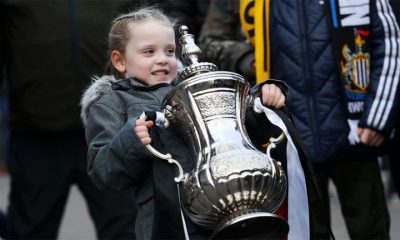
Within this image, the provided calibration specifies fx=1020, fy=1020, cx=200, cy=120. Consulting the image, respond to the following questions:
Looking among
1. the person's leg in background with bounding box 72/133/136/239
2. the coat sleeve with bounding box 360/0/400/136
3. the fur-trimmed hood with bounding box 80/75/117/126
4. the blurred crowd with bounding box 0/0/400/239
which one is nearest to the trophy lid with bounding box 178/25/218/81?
the fur-trimmed hood with bounding box 80/75/117/126

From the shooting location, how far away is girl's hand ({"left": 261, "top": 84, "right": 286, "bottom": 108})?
3.51m

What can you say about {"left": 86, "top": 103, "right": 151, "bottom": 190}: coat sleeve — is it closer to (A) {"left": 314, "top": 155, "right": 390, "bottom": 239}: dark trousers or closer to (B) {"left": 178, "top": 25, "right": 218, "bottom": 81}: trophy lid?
(B) {"left": 178, "top": 25, "right": 218, "bottom": 81}: trophy lid

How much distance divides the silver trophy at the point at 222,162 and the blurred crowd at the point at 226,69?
0.98 metres

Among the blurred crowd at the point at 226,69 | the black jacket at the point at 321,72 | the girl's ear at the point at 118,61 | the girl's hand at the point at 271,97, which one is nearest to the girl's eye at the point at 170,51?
the girl's ear at the point at 118,61

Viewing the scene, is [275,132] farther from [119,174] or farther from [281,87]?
[119,174]

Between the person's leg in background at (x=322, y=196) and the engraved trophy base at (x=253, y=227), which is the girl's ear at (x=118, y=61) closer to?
the engraved trophy base at (x=253, y=227)

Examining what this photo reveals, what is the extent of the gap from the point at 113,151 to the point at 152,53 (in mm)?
421

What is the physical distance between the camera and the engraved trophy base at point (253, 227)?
3.08 metres

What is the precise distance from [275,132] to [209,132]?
377 millimetres

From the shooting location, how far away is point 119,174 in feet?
11.3

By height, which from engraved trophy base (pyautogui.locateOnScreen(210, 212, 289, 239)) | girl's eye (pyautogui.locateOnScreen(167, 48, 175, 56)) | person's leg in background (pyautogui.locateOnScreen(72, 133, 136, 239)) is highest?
girl's eye (pyautogui.locateOnScreen(167, 48, 175, 56))

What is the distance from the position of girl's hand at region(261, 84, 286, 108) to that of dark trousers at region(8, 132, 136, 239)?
1834mm

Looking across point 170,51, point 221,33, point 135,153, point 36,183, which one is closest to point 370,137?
point 221,33

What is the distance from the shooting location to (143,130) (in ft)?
10.8
